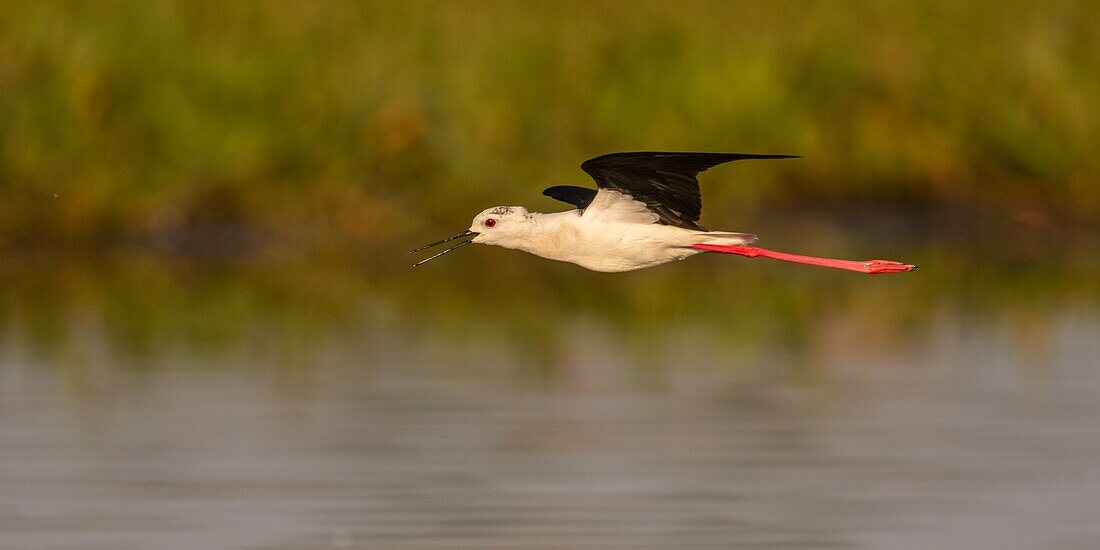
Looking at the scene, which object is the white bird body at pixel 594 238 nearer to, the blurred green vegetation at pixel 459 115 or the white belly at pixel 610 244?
the white belly at pixel 610 244

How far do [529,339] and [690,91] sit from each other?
4.78m

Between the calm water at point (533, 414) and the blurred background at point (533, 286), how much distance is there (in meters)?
0.04

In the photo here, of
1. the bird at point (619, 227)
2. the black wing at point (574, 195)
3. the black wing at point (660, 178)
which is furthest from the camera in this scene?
the black wing at point (574, 195)

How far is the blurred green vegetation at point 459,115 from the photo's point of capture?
744 inches

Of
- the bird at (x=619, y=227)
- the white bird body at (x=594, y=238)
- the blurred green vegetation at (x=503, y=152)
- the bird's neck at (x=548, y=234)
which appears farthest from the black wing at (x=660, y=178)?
the blurred green vegetation at (x=503, y=152)

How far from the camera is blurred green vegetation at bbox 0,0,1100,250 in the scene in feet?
62.0

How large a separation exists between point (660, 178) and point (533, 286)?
9402 mm

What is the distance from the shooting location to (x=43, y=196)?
1858 cm

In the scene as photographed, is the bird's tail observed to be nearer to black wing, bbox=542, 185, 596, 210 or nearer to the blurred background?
black wing, bbox=542, 185, 596, 210

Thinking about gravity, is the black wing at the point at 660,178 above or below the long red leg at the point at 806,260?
above

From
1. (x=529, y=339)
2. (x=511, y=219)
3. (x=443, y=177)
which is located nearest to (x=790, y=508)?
(x=511, y=219)

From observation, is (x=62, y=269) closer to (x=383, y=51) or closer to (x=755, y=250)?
(x=383, y=51)

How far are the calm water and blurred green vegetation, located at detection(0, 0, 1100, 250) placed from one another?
0.73m

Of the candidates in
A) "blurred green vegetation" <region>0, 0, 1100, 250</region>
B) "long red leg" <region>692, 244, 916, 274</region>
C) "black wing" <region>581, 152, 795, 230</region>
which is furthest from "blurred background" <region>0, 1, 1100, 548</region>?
"black wing" <region>581, 152, 795, 230</region>
